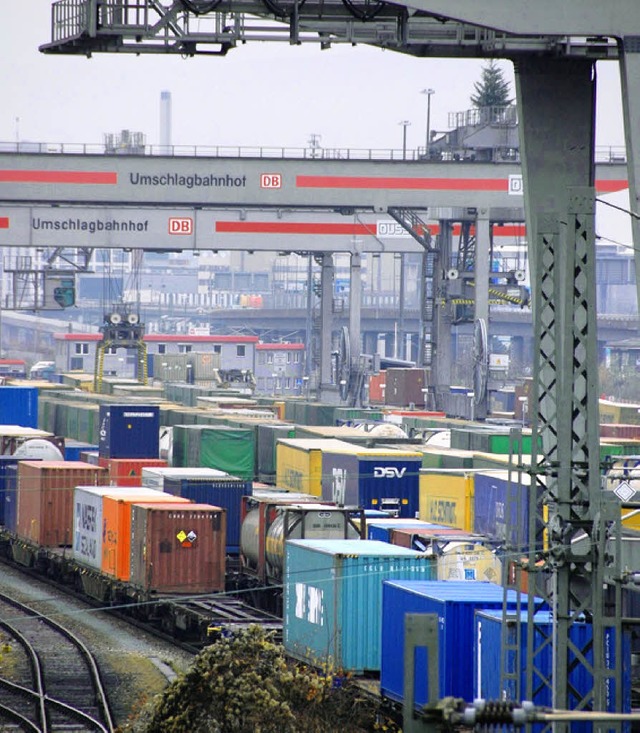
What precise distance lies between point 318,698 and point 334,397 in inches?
1935

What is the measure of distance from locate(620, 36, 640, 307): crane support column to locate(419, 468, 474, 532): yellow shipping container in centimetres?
1458

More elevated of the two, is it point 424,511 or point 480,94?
point 480,94

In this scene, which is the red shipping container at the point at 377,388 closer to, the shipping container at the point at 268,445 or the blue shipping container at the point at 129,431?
the shipping container at the point at 268,445

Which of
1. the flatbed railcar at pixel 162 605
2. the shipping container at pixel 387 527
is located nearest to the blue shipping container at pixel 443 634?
the flatbed railcar at pixel 162 605

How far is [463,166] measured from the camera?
47656 mm

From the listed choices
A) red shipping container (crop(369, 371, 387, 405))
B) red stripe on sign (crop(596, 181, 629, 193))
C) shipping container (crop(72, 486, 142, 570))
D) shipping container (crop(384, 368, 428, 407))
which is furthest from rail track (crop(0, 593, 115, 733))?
red shipping container (crop(369, 371, 387, 405))

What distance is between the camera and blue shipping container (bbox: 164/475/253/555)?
1283 inches

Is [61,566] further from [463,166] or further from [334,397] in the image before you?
[334,397]

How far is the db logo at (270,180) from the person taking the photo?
46.8 metres

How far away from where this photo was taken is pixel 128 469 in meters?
40.4

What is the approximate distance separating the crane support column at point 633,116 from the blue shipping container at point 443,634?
172 inches

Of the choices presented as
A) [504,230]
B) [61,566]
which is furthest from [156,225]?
[61,566]

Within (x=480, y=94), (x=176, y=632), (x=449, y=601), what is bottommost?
(x=176, y=632)

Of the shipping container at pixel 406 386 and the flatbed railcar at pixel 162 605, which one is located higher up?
the shipping container at pixel 406 386
